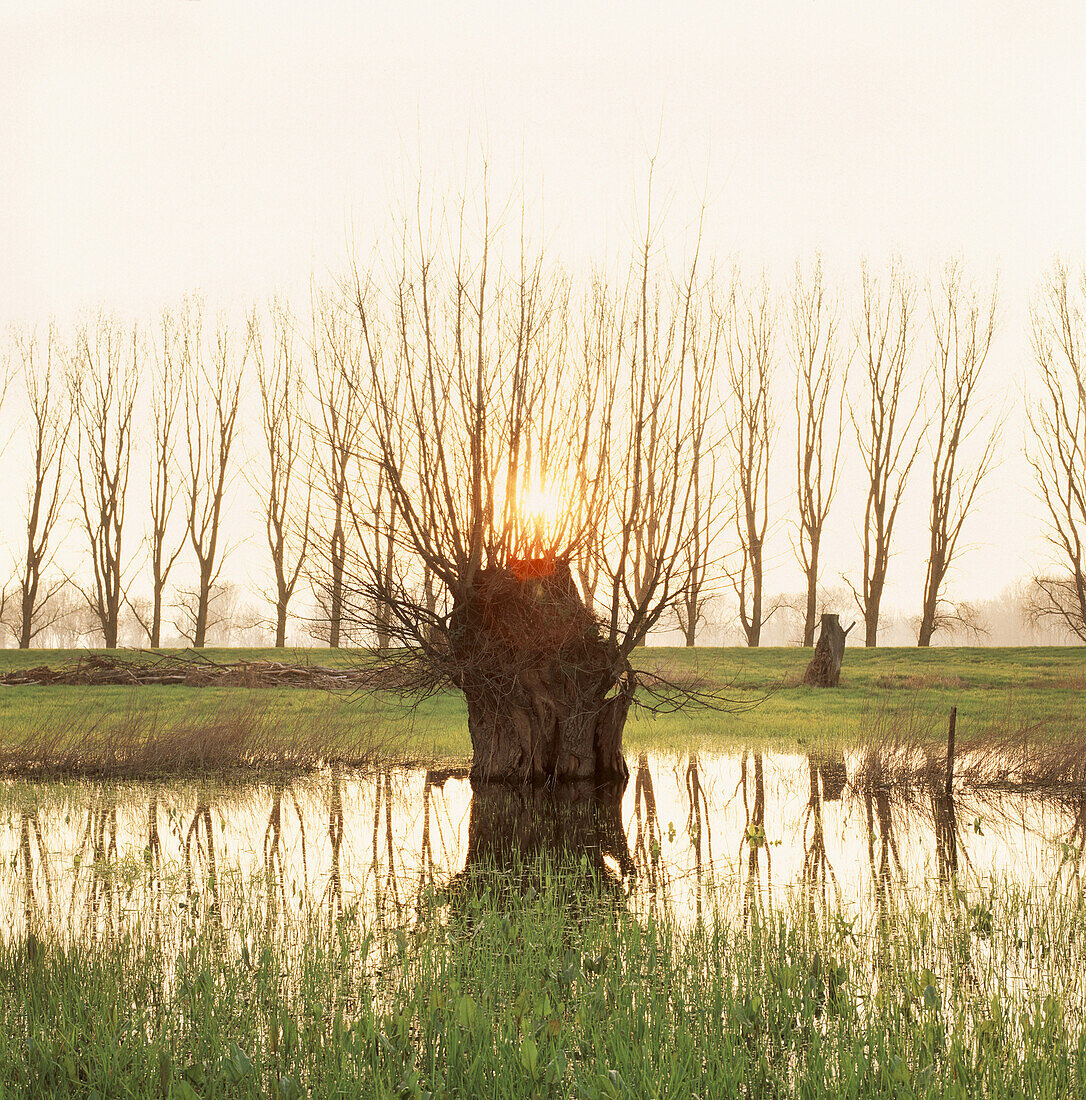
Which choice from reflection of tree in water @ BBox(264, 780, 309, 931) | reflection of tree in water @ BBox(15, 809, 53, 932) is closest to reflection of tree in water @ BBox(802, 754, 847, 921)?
reflection of tree in water @ BBox(264, 780, 309, 931)

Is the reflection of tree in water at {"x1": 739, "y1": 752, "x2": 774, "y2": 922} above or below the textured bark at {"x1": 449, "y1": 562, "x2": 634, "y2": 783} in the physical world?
below

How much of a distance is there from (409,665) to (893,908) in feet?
28.1

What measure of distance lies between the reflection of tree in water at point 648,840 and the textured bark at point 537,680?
29.0 inches

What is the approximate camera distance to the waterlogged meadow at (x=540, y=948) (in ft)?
14.4

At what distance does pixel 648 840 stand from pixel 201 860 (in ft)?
14.7

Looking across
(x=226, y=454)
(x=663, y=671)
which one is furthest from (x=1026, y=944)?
(x=226, y=454)

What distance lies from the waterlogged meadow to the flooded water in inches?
2.2

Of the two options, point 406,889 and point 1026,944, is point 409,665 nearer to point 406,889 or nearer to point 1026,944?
point 406,889

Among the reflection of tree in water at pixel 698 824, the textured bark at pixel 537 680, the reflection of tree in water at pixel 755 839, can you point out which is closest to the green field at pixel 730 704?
the reflection of tree in water at pixel 755 839

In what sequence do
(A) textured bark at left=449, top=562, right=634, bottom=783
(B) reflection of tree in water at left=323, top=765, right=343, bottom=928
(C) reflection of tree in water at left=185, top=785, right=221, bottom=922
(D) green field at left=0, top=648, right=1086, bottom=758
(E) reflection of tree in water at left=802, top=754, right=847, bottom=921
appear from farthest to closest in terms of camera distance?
(D) green field at left=0, top=648, right=1086, bottom=758 → (A) textured bark at left=449, top=562, right=634, bottom=783 → (E) reflection of tree in water at left=802, top=754, right=847, bottom=921 → (B) reflection of tree in water at left=323, top=765, right=343, bottom=928 → (C) reflection of tree in water at left=185, top=785, right=221, bottom=922

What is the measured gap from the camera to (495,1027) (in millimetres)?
5000

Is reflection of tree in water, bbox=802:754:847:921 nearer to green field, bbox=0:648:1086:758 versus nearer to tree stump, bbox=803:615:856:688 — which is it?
green field, bbox=0:648:1086:758

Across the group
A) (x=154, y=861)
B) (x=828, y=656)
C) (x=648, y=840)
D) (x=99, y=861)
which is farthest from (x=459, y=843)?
(x=828, y=656)

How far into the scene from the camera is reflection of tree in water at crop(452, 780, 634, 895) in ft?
29.2
